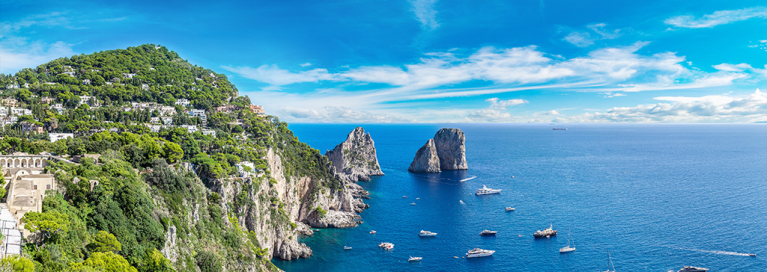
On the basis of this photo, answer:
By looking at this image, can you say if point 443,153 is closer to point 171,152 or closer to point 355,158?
point 355,158

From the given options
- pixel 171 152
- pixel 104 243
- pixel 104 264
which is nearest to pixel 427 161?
pixel 171 152

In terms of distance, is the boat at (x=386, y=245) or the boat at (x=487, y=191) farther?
the boat at (x=487, y=191)

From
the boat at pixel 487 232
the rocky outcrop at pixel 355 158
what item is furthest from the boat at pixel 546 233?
the rocky outcrop at pixel 355 158

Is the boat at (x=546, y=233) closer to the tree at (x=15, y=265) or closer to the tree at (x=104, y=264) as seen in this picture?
the tree at (x=104, y=264)

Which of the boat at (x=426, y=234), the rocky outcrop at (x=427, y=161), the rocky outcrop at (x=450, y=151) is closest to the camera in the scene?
the boat at (x=426, y=234)

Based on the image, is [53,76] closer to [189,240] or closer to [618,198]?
[189,240]

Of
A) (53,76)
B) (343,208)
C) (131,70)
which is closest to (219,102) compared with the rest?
(131,70)

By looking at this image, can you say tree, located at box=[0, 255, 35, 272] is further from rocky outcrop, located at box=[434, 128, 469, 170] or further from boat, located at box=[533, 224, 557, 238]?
rocky outcrop, located at box=[434, 128, 469, 170]
